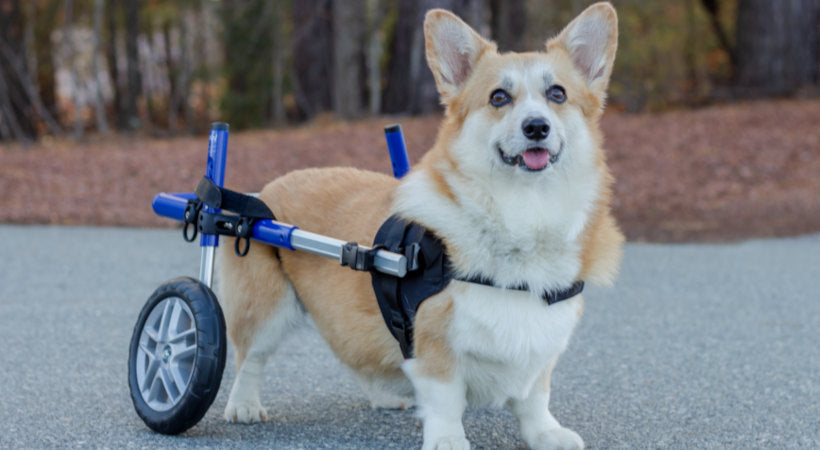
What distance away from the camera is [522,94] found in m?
3.54

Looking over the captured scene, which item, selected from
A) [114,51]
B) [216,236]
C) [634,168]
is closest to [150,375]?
[216,236]

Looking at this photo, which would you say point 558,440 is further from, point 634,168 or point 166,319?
point 634,168

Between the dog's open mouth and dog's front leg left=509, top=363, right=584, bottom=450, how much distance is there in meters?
0.79

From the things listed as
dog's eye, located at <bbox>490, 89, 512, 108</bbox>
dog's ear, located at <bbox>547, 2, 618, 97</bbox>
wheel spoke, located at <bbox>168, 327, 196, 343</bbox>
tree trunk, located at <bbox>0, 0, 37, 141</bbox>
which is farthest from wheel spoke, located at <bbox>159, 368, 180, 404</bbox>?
tree trunk, located at <bbox>0, 0, 37, 141</bbox>

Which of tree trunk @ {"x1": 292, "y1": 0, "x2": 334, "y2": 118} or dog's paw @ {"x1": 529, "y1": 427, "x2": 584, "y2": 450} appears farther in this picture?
tree trunk @ {"x1": 292, "y1": 0, "x2": 334, "y2": 118}

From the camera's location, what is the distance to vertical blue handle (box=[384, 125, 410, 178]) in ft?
14.8

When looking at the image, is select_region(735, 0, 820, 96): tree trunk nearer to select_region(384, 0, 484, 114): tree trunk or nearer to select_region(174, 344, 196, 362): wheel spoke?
select_region(384, 0, 484, 114): tree trunk

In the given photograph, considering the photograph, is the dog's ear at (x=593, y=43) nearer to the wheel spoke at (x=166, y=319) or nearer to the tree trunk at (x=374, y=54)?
the wheel spoke at (x=166, y=319)

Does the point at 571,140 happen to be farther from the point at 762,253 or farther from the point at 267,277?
the point at 762,253

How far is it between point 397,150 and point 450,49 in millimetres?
866

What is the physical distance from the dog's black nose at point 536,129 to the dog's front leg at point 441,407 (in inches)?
36.0

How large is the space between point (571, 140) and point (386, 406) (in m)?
1.59

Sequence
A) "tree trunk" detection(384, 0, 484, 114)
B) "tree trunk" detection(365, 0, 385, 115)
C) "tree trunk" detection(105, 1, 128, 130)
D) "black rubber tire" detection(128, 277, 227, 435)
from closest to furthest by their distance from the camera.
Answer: "black rubber tire" detection(128, 277, 227, 435)
"tree trunk" detection(384, 0, 484, 114)
"tree trunk" detection(365, 0, 385, 115)
"tree trunk" detection(105, 1, 128, 130)

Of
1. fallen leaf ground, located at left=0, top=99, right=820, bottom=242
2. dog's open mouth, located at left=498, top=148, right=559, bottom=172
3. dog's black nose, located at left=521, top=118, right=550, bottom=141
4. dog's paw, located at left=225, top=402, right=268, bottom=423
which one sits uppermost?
dog's black nose, located at left=521, top=118, right=550, bottom=141
